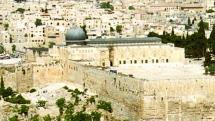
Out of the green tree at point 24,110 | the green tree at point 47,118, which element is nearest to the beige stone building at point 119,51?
the green tree at point 24,110

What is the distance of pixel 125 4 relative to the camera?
411 feet

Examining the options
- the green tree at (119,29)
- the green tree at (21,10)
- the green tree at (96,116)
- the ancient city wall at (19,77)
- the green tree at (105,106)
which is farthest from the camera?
the green tree at (21,10)

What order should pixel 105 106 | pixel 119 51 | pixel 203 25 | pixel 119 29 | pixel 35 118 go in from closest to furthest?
pixel 35 118
pixel 105 106
pixel 119 51
pixel 203 25
pixel 119 29

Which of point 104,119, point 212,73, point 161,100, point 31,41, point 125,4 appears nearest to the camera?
point 161,100

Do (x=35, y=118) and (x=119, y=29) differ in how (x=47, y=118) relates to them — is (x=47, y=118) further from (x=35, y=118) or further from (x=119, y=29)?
(x=119, y=29)

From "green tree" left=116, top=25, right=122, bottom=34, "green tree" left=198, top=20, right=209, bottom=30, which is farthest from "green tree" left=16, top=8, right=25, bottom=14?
"green tree" left=198, top=20, right=209, bottom=30

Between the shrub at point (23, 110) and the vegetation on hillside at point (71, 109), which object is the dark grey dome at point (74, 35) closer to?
the vegetation on hillside at point (71, 109)

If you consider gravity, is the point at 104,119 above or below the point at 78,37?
below

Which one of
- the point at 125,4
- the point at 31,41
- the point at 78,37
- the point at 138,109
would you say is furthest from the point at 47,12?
the point at 138,109

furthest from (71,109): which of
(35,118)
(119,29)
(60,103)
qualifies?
(119,29)

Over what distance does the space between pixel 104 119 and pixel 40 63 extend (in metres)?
9.64

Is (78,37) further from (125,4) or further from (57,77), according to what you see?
(125,4)

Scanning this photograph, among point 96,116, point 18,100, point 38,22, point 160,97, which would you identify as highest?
point 160,97

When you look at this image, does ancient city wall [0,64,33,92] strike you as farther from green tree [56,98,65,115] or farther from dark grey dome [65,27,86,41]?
green tree [56,98,65,115]
